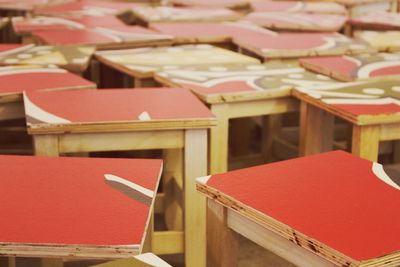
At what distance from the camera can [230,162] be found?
2.97m

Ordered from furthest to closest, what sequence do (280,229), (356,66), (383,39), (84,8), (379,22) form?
(84,8)
(379,22)
(383,39)
(356,66)
(280,229)

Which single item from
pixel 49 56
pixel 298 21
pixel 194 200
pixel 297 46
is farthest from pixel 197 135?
pixel 298 21

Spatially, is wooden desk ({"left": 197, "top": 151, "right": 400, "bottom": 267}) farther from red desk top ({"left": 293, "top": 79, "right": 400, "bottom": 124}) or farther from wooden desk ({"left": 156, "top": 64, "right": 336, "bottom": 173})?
wooden desk ({"left": 156, "top": 64, "right": 336, "bottom": 173})

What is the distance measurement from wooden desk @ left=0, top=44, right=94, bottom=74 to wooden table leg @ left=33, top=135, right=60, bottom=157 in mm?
785

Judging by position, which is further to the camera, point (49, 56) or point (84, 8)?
point (84, 8)

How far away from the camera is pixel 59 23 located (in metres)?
3.49

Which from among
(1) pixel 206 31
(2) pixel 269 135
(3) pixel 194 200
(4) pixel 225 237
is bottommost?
(2) pixel 269 135

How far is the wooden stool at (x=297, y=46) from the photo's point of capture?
275 cm

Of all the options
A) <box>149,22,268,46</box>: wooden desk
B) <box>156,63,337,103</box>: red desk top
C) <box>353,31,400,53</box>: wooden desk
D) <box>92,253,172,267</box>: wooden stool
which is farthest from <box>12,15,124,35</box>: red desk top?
<box>92,253,172,267</box>: wooden stool

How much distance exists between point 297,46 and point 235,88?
0.84 metres

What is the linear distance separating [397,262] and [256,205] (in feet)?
0.95

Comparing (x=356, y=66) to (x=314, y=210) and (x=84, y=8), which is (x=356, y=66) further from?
(x=84, y=8)

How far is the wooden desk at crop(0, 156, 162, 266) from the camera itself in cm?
109

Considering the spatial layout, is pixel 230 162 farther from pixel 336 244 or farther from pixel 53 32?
pixel 336 244
